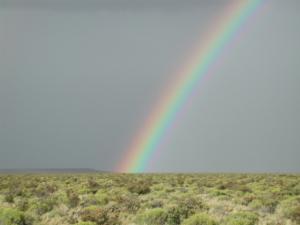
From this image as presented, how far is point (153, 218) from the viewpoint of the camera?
2005 cm

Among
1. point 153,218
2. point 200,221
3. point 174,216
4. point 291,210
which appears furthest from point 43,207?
point 291,210

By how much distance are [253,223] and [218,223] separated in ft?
4.08

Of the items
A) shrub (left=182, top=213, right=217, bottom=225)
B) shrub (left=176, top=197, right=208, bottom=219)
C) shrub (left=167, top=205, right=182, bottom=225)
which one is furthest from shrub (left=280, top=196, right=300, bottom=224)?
shrub (left=167, top=205, right=182, bottom=225)

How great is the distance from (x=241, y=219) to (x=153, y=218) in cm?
329

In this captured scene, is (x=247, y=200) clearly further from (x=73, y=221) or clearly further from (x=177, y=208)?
(x=73, y=221)

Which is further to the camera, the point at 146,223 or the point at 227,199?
the point at 227,199

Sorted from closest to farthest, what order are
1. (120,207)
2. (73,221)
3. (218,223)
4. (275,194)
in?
(218,223) → (73,221) → (120,207) → (275,194)

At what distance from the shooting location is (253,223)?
61.9ft

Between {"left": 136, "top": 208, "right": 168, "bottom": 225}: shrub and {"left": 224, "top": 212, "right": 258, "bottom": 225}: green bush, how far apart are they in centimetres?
239

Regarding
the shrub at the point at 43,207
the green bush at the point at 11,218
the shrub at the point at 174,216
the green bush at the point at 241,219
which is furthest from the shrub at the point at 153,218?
the shrub at the point at 43,207

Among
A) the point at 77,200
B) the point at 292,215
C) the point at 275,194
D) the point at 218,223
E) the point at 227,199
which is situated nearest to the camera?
the point at 218,223

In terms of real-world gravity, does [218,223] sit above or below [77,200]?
below

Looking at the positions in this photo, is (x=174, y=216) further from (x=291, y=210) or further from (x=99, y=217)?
(x=291, y=210)

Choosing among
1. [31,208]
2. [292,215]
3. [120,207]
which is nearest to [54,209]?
[31,208]
